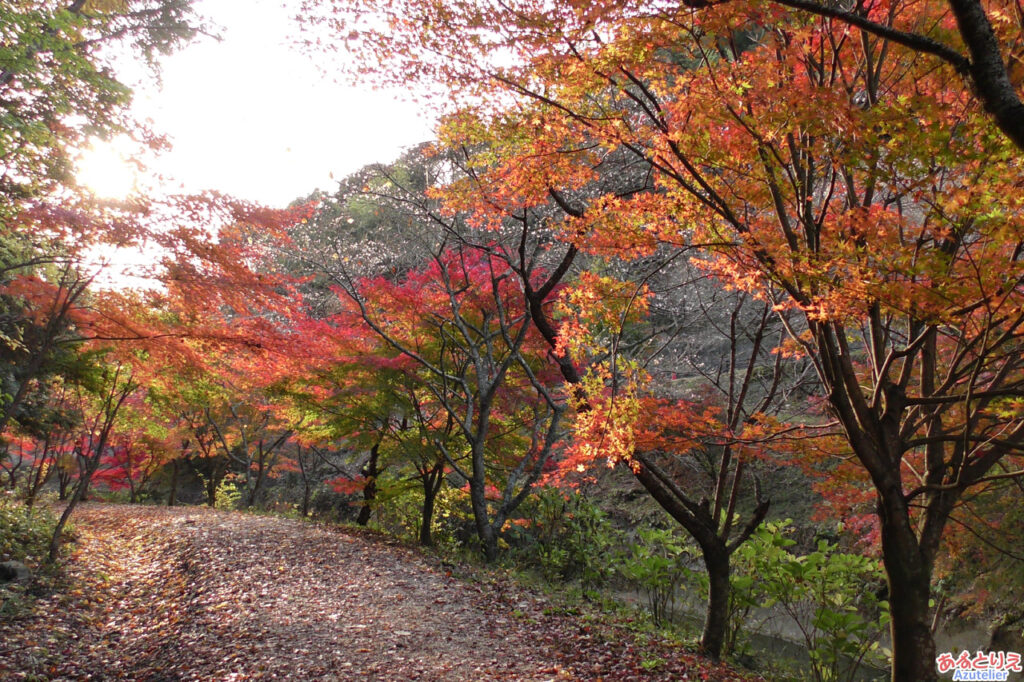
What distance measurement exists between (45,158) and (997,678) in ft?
46.8

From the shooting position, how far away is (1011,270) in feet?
11.1

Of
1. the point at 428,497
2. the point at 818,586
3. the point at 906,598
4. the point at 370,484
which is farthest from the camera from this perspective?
the point at 370,484

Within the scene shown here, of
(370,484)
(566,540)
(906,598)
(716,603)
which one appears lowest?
(566,540)

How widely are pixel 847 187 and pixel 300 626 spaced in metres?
6.97

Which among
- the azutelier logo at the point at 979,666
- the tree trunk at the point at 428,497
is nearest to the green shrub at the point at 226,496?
the tree trunk at the point at 428,497

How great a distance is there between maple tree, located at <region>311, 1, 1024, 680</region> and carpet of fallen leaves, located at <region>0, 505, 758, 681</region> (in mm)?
2880

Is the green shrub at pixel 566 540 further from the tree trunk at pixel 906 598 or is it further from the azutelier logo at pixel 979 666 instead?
the tree trunk at pixel 906 598

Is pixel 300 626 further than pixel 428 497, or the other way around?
pixel 428 497

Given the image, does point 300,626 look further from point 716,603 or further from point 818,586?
point 818,586

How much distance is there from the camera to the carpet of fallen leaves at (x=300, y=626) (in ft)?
16.5

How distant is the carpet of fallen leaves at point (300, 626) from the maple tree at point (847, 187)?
288cm

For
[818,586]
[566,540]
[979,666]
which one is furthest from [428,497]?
[979,666]

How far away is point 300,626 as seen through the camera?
5.96 m

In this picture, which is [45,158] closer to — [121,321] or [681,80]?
[121,321]
